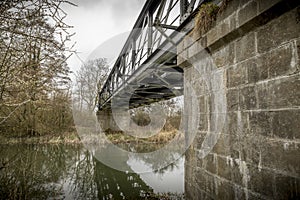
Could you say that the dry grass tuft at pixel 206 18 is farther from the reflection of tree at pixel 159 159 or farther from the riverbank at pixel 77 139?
the riverbank at pixel 77 139

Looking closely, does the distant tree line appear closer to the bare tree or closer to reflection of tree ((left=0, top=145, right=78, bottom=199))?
reflection of tree ((left=0, top=145, right=78, bottom=199))

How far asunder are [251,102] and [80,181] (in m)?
6.90

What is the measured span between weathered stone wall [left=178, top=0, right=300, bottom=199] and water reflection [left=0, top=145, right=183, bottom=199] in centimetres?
412

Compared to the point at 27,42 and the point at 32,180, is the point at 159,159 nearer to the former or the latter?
the point at 32,180

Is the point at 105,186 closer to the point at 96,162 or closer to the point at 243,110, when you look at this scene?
the point at 96,162

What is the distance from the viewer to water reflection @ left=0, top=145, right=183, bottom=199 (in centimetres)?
570

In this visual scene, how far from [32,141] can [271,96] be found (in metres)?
16.1

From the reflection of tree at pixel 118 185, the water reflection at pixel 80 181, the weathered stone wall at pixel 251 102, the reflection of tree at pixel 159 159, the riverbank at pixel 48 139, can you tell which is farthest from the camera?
the riverbank at pixel 48 139

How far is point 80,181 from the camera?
7.21m

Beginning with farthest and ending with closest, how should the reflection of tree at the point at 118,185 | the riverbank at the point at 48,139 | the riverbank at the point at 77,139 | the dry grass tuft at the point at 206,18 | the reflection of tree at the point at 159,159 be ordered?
the riverbank at the point at 77,139
the riverbank at the point at 48,139
the reflection of tree at the point at 159,159
the reflection of tree at the point at 118,185
the dry grass tuft at the point at 206,18

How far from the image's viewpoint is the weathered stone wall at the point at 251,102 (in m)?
1.43

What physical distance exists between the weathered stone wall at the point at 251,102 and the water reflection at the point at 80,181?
412 centimetres

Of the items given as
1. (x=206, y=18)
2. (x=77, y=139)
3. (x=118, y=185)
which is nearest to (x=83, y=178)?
(x=118, y=185)

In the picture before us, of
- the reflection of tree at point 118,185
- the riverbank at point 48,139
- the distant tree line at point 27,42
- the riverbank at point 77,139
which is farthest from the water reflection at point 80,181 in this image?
the riverbank at point 77,139
